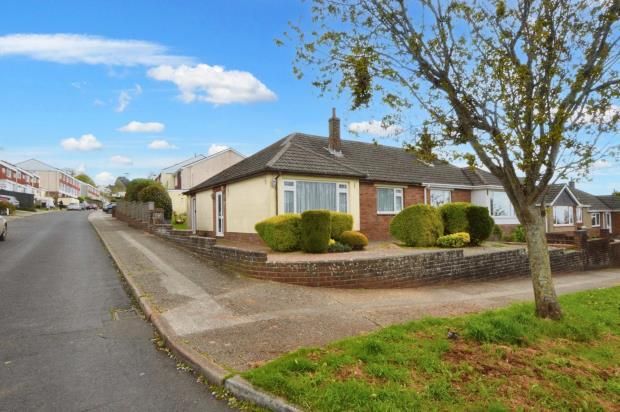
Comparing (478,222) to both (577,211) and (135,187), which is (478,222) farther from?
(577,211)

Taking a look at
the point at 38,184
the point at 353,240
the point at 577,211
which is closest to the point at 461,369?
the point at 353,240

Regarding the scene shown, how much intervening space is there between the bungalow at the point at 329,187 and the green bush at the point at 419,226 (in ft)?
9.83

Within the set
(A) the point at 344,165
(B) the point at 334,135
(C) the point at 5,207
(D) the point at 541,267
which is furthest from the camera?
(C) the point at 5,207

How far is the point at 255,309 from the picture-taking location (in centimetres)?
703

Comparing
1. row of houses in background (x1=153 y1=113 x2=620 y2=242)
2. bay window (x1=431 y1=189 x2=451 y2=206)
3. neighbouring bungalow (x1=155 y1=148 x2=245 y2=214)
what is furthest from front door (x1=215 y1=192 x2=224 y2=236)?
neighbouring bungalow (x1=155 y1=148 x2=245 y2=214)

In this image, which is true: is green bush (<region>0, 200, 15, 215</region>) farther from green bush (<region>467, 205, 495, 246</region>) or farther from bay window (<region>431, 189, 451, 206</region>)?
green bush (<region>467, 205, 495, 246</region>)

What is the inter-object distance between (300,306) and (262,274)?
90.2 inches

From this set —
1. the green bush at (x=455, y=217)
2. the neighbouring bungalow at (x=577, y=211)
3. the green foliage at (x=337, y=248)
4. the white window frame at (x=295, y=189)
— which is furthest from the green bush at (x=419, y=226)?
the neighbouring bungalow at (x=577, y=211)

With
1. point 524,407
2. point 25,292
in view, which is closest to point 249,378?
point 524,407

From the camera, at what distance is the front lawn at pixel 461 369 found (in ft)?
12.1

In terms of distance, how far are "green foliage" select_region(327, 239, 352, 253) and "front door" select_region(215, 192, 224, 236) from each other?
7869 millimetres

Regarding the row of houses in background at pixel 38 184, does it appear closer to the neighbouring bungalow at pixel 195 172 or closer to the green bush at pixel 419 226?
the neighbouring bungalow at pixel 195 172

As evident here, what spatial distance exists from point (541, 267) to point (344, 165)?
41.3ft

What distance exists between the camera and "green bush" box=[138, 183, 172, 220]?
2666 cm
